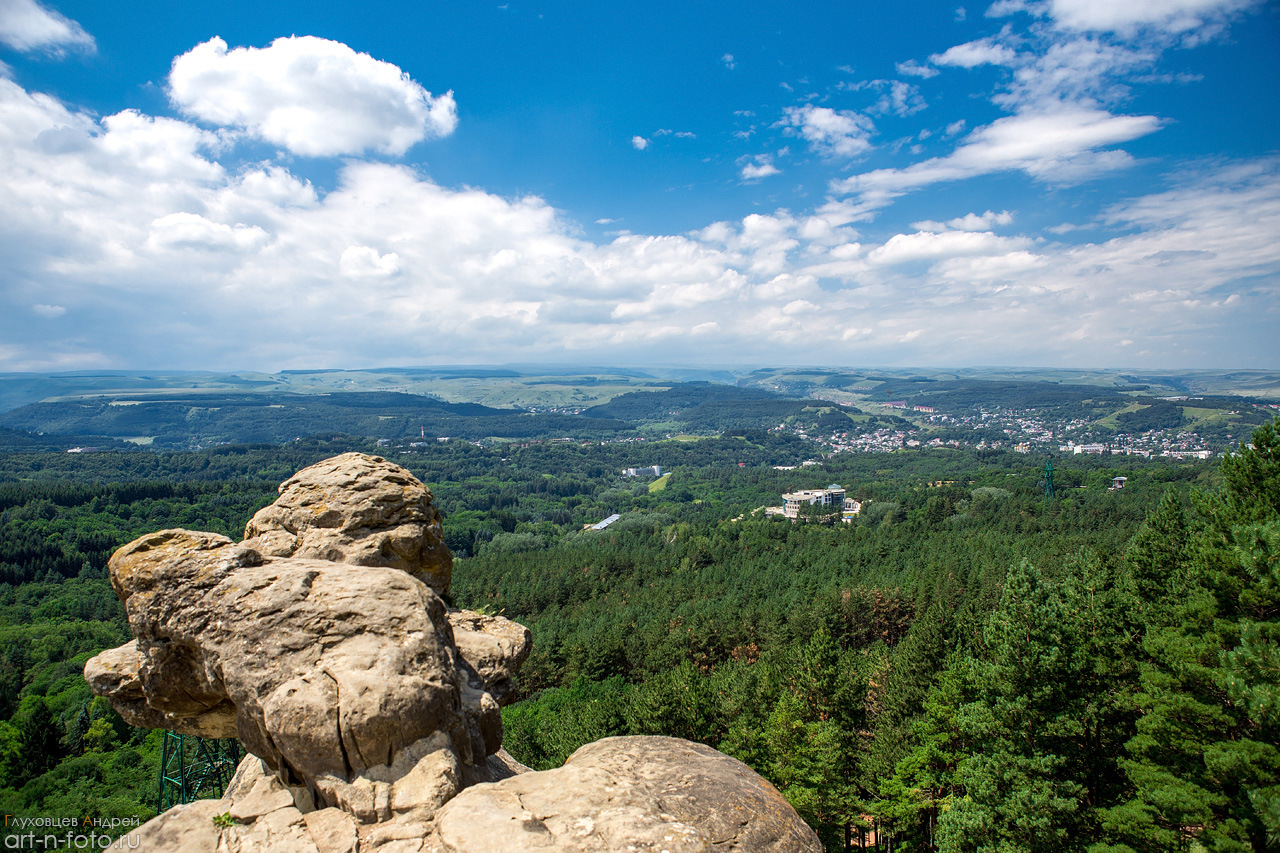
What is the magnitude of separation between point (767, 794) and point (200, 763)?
19376mm

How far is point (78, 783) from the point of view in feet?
121

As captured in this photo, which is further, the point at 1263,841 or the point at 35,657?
the point at 35,657

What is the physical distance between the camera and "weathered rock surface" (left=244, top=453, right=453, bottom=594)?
Result: 436 inches

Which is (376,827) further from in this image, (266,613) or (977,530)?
(977,530)

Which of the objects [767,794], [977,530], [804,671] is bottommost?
[977,530]

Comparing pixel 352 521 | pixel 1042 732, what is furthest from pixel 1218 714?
pixel 352 521

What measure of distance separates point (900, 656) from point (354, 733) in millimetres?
27874

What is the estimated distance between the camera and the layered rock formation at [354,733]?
6.70 m

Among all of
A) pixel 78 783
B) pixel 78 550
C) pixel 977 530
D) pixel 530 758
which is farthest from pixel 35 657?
pixel 977 530

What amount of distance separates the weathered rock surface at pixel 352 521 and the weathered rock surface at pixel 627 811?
210 inches

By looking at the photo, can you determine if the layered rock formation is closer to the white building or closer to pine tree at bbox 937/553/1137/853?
pine tree at bbox 937/553/1137/853

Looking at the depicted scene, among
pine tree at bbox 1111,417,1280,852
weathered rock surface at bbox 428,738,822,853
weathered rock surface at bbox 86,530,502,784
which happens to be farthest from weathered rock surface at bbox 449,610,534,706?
pine tree at bbox 1111,417,1280,852

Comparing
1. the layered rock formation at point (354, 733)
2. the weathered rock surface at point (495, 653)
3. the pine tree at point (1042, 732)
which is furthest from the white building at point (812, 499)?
the layered rock formation at point (354, 733)

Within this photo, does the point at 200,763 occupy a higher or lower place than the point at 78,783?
higher
